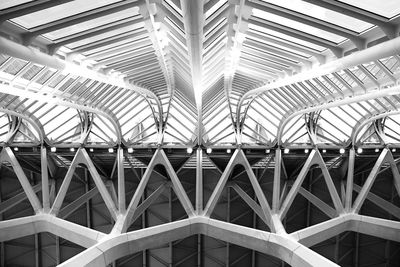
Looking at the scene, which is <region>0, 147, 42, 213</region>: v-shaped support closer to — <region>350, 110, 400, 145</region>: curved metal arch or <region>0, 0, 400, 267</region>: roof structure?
<region>0, 0, 400, 267</region>: roof structure

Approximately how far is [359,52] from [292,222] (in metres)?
18.3

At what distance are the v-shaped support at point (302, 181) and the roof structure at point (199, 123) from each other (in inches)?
3.5

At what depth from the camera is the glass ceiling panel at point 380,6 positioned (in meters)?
6.01

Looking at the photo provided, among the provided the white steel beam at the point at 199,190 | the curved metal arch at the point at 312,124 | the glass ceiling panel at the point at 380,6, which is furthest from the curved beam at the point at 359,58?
the curved metal arch at the point at 312,124

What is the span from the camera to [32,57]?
7395mm

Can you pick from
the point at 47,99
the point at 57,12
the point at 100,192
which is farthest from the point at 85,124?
the point at 57,12

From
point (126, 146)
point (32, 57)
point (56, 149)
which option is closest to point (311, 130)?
point (126, 146)

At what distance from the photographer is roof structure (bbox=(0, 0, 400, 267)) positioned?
24.9ft

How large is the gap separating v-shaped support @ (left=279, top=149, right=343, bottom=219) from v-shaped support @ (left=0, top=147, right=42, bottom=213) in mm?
11604

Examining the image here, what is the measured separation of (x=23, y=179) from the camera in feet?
52.9

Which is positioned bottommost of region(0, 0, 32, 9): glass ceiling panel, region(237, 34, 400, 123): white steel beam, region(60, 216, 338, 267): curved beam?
region(60, 216, 338, 267): curved beam

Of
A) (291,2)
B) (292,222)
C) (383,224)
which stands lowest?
(292,222)

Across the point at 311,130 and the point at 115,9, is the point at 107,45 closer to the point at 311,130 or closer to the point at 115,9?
the point at 115,9

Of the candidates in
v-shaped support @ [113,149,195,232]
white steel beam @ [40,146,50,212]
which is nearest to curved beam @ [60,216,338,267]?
v-shaped support @ [113,149,195,232]
